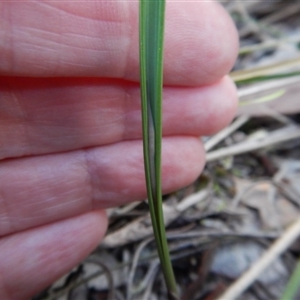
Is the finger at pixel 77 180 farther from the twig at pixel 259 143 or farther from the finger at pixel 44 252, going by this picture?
the twig at pixel 259 143

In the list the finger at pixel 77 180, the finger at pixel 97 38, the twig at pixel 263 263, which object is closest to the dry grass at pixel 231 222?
the twig at pixel 263 263

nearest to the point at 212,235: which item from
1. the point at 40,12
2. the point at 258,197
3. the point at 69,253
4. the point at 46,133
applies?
the point at 258,197

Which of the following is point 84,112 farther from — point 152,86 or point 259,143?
point 259,143

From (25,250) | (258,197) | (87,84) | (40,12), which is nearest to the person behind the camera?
(40,12)

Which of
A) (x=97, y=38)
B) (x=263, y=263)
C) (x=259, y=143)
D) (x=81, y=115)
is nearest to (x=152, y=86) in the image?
(x=97, y=38)

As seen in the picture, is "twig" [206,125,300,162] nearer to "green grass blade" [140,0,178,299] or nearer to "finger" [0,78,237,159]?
"finger" [0,78,237,159]

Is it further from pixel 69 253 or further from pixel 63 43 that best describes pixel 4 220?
pixel 63 43
